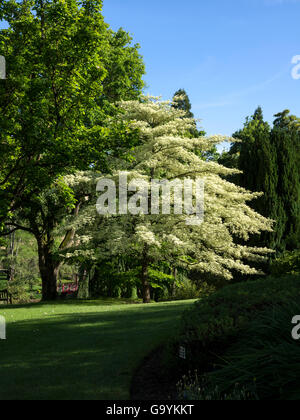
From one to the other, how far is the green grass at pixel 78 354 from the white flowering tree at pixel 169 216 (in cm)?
584

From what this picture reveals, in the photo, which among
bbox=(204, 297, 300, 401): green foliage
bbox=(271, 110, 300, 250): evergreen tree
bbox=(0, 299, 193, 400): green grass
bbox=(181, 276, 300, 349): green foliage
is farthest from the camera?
bbox=(271, 110, 300, 250): evergreen tree

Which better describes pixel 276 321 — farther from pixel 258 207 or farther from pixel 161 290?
pixel 161 290

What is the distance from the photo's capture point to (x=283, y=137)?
1641 cm

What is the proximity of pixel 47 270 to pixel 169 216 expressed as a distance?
703 cm

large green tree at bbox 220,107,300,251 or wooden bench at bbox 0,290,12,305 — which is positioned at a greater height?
large green tree at bbox 220,107,300,251

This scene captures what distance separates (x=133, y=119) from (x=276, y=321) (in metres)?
13.2

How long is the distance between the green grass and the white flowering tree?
584cm

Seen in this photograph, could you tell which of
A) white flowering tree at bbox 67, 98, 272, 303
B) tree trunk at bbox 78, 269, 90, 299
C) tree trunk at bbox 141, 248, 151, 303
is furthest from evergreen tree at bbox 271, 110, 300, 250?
tree trunk at bbox 78, 269, 90, 299

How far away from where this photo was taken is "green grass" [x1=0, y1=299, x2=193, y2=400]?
13.5 feet

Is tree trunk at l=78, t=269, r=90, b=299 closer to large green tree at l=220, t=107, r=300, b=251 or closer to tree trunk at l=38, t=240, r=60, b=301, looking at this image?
tree trunk at l=38, t=240, r=60, b=301

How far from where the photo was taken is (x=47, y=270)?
17750 mm

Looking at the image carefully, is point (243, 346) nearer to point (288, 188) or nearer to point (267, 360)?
point (267, 360)

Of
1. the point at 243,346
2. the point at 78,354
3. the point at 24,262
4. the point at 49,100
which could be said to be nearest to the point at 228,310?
the point at 243,346
